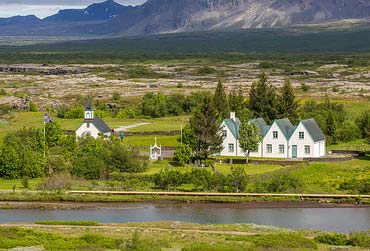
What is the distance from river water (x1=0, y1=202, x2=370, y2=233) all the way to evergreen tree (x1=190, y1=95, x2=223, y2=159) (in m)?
15.9

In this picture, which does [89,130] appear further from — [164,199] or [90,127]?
[164,199]

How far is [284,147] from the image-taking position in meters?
82.6

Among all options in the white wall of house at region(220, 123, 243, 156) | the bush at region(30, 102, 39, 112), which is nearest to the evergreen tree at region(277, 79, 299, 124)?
the white wall of house at region(220, 123, 243, 156)

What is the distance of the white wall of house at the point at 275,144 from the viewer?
8256cm

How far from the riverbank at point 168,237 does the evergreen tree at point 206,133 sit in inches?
984

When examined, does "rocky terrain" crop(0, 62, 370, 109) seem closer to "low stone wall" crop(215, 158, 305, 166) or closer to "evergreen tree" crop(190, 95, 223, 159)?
"evergreen tree" crop(190, 95, 223, 159)

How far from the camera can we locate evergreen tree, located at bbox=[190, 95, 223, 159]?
79688mm

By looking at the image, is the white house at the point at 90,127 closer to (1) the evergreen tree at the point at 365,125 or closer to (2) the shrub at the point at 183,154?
(2) the shrub at the point at 183,154

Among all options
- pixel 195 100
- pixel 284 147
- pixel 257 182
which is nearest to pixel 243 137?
pixel 284 147

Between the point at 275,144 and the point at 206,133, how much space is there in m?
6.98

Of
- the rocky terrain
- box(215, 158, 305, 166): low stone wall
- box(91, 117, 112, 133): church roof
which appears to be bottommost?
box(215, 158, 305, 166): low stone wall

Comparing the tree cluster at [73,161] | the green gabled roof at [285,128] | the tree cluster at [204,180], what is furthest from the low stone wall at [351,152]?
the tree cluster at [73,161]

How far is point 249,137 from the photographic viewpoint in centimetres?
8112

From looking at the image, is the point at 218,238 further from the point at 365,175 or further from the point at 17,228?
the point at 365,175
